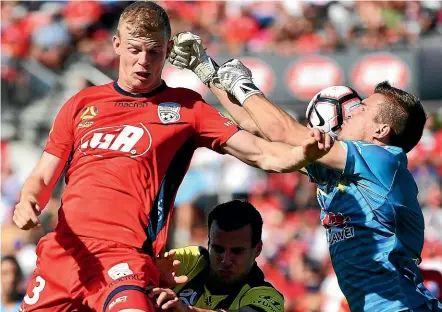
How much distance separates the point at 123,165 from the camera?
16.2 ft

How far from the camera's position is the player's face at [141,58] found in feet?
16.5

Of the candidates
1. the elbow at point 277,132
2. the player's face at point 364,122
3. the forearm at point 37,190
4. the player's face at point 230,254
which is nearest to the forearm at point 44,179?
the forearm at point 37,190

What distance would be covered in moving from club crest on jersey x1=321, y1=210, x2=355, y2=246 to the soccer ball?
569 millimetres

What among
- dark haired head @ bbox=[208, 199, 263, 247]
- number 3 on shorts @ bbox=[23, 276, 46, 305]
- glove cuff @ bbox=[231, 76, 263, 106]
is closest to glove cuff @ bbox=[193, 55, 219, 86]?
glove cuff @ bbox=[231, 76, 263, 106]

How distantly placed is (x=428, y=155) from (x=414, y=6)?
2998 mm

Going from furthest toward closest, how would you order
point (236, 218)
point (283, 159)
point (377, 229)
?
1. point (236, 218)
2. point (377, 229)
3. point (283, 159)

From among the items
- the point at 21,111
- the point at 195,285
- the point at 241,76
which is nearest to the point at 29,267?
the point at 21,111

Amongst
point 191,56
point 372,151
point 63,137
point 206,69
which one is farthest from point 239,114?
point 63,137

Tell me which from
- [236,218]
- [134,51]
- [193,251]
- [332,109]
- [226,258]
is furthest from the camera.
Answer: [193,251]

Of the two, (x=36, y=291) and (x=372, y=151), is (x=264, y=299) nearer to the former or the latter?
(x=372, y=151)

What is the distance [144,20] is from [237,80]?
2.45 ft

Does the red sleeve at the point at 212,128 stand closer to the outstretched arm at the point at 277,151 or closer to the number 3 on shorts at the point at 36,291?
the outstretched arm at the point at 277,151

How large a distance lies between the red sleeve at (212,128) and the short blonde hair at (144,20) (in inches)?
18.7

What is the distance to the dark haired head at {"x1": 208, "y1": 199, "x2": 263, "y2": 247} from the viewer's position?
20.0ft
